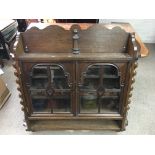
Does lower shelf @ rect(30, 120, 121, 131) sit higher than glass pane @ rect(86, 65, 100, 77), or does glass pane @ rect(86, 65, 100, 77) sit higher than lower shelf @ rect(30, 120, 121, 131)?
glass pane @ rect(86, 65, 100, 77)

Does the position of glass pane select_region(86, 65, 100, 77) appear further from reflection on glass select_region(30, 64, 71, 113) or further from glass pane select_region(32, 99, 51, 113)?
glass pane select_region(32, 99, 51, 113)

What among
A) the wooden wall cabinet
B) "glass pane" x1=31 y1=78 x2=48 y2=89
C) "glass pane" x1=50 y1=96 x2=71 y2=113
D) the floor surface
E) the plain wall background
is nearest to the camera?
the wooden wall cabinet

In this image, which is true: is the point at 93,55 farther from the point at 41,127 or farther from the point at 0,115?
the point at 0,115

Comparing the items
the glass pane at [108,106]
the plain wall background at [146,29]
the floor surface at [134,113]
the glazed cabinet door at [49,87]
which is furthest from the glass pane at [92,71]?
the plain wall background at [146,29]

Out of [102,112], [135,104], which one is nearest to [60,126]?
[102,112]

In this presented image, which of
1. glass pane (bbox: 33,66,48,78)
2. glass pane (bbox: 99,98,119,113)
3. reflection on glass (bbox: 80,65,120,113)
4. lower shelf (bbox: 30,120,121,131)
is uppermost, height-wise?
glass pane (bbox: 33,66,48,78)

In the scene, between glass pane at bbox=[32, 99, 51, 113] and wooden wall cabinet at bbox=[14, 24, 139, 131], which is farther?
glass pane at bbox=[32, 99, 51, 113]

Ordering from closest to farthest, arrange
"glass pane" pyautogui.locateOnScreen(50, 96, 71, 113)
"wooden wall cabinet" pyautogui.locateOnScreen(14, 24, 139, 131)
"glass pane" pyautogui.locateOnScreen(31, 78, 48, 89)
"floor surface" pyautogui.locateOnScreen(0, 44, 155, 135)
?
"wooden wall cabinet" pyautogui.locateOnScreen(14, 24, 139, 131) → "glass pane" pyautogui.locateOnScreen(31, 78, 48, 89) → "glass pane" pyautogui.locateOnScreen(50, 96, 71, 113) → "floor surface" pyautogui.locateOnScreen(0, 44, 155, 135)

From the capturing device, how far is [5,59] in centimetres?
279

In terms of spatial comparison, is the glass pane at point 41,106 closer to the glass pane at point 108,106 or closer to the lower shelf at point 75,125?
the lower shelf at point 75,125

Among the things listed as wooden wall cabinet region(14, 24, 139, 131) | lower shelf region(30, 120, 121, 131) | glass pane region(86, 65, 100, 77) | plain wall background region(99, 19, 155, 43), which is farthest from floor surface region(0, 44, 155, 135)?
plain wall background region(99, 19, 155, 43)

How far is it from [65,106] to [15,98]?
30.0 inches

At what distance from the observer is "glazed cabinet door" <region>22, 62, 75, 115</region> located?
1.26 metres

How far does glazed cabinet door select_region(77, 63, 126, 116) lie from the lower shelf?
15 centimetres
